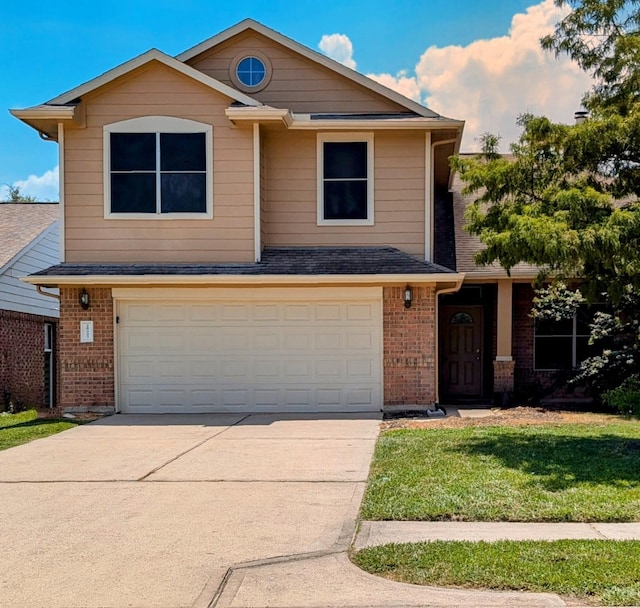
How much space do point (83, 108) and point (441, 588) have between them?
455 inches

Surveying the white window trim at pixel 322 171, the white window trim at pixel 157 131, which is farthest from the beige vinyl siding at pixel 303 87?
the white window trim at pixel 157 131

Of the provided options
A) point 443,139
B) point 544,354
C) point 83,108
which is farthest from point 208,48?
point 544,354

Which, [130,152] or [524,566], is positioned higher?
[130,152]

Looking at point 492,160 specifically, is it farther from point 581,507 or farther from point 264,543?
point 264,543

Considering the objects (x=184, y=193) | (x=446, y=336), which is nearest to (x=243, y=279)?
(x=184, y=193)

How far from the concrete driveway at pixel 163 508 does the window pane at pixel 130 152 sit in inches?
201

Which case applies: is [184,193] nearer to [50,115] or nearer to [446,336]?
[50,115]

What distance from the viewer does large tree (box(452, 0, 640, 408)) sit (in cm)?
789

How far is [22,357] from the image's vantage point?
18.2m

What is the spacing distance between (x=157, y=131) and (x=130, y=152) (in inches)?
25.6

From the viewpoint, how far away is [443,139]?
46.0 feet

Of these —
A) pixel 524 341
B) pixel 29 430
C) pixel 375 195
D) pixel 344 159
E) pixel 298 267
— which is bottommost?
pixel 29 430

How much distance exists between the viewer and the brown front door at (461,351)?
53.9ft

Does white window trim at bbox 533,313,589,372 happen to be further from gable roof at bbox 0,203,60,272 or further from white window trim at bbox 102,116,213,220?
gable roof at bbox 0,203,60,272
